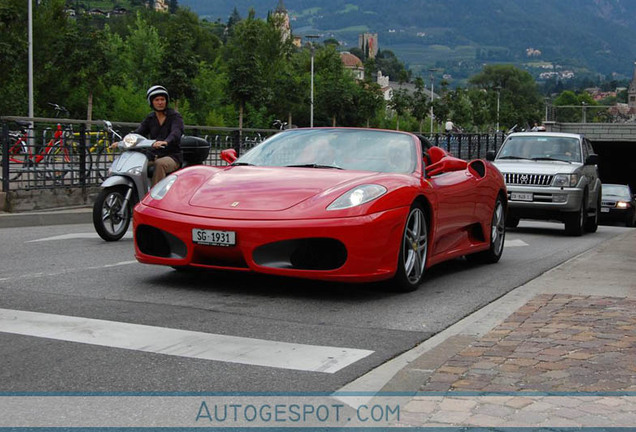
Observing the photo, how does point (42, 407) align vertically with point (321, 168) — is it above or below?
below

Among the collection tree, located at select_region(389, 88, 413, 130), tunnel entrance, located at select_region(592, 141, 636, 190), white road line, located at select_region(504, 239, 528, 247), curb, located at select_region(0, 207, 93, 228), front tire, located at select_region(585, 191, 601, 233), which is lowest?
tunnel entrance, located at select_region(592, 141, 636, 190)

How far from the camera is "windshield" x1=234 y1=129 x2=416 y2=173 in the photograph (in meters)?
8.10

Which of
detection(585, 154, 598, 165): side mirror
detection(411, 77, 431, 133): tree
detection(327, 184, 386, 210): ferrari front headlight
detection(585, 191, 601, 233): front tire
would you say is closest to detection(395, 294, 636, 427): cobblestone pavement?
detection(327, 184, 386, 210): ferrari front headlight

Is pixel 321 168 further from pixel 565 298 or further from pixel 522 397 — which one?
pixel 522 397

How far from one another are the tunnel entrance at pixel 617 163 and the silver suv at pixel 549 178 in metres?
46.5

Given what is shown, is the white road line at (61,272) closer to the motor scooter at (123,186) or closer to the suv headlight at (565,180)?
the motor scooter at (123,186)

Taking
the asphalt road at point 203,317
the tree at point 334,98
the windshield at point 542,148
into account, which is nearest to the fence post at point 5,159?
the asphalt road at point 203,317

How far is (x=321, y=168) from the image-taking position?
7.98m

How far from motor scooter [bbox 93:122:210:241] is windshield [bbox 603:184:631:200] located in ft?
84.6

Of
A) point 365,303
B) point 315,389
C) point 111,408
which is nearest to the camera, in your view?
point 111,408

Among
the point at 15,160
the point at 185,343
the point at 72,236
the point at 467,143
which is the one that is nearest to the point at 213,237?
the point at 185,343

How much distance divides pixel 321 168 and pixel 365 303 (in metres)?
1.36

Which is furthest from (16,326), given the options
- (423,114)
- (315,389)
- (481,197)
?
(423,114)

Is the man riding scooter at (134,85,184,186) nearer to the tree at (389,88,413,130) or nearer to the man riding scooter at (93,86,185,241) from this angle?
the man riding scooter at (93,86,185,241)
